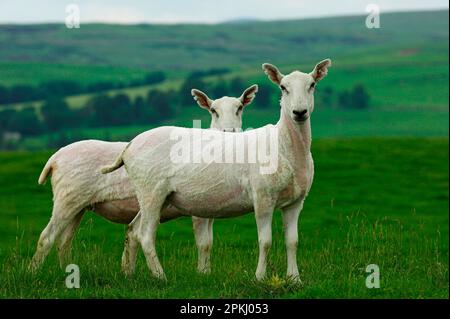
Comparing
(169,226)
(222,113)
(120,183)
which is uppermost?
(222,113)

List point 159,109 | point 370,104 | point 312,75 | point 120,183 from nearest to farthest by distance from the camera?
point 312,75, point 120,183, point 159,109, point 370,104

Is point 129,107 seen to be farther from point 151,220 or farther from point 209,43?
point 209,43

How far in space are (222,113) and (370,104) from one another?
256 ft

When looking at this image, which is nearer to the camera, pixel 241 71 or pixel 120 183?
pixel 120 183

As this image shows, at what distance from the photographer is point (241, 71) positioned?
372 feet

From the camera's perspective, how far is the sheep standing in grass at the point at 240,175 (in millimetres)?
12086

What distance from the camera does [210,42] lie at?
148 m

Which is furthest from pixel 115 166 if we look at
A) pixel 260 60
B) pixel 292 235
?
pixel 260 60

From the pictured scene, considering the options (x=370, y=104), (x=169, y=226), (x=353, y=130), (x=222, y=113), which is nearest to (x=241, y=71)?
(x=370, y=104)

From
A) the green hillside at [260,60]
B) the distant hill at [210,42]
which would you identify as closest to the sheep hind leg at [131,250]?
the green hillside at [260,60]

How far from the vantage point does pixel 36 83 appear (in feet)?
322
